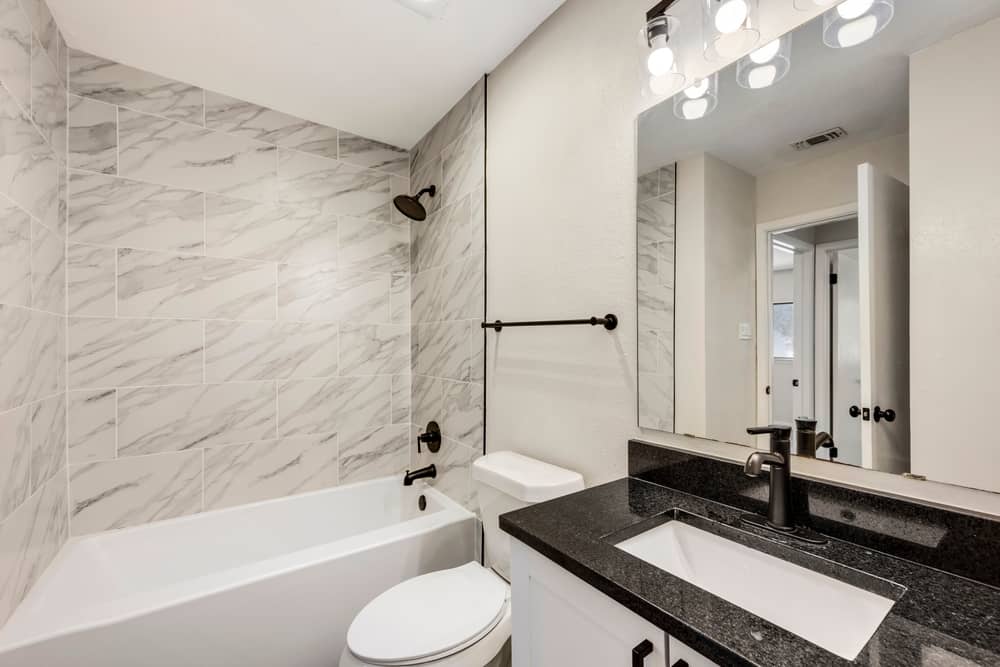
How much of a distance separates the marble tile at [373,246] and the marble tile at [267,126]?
403mm

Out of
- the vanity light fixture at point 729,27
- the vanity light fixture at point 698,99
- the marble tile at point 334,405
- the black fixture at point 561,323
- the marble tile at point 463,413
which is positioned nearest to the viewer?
the vanity light fixture at point 729,27

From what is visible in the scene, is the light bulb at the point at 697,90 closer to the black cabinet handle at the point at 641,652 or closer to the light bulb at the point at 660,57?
the light bulb at the point at 660,57

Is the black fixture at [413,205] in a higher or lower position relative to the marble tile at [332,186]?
lower

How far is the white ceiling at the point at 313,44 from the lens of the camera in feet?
4.93

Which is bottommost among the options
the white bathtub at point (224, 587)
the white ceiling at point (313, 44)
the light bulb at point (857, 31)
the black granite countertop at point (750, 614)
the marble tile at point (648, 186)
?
the white bathtub at point (224, 587)

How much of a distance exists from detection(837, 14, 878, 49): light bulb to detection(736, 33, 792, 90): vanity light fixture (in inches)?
3.7

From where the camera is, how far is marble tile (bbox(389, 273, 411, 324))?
2.51 meters

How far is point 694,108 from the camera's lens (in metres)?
1.12

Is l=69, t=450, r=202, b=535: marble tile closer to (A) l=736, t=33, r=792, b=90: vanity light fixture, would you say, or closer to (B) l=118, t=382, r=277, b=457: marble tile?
(B) l=118, t=382, r=277, b=457: marble tile

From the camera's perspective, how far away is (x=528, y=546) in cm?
91

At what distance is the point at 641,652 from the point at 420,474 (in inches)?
65.3

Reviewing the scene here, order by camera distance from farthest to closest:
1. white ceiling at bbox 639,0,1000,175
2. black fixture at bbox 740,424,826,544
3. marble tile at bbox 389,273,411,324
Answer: marble tile at bbox 389,273,411,324 → black fixture at bbox 740,424,826,544 → white ceiling at bbox 639,0,1000,175

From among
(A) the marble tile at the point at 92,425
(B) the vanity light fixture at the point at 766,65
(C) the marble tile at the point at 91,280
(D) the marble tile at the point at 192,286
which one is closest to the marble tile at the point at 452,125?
(D) the marble tile at the point at 192,286

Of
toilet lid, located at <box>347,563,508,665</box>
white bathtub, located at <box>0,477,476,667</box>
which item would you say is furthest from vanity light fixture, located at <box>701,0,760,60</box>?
white bathtub, located at <box>0,477,476,667</box>
